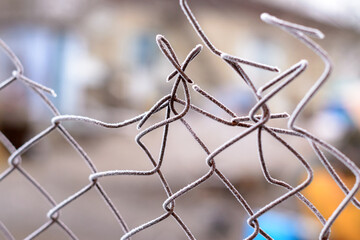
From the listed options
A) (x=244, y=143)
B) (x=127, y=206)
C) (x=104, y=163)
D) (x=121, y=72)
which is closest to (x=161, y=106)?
(x=127, y=206)

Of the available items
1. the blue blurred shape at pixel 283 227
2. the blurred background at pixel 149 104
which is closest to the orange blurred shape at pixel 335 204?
the blurred background at pixel 149 104

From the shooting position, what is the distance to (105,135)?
400 inches

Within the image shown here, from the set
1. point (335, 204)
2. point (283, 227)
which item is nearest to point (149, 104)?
point (335, 204)

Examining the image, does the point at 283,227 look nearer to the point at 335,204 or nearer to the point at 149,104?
the point at 335,204

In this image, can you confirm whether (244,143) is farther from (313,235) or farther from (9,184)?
(313,235)

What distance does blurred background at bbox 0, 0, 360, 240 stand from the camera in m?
4.93

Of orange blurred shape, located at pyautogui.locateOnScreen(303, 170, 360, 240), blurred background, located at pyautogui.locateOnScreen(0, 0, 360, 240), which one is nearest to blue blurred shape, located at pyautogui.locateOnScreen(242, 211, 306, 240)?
blurred background, located at pyautogui.locateOnScreen(0, 0, 360, 240)

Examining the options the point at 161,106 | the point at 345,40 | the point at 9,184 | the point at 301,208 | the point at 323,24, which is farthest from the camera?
the point at 323,24

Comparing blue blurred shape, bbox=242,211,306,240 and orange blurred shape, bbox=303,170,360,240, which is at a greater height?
blue blurred shape, bbox=242,211,306,240

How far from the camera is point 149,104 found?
11.6 m

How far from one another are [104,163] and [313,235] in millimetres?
6087

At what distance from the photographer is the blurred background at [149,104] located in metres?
4.93

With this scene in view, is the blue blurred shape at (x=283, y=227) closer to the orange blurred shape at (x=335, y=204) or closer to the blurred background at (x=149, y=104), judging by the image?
the blurred background at (x=149, y=104)

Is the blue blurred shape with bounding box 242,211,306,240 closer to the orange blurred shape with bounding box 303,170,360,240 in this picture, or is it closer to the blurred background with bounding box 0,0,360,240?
the blurred background with bounding box 0,0,360,240
